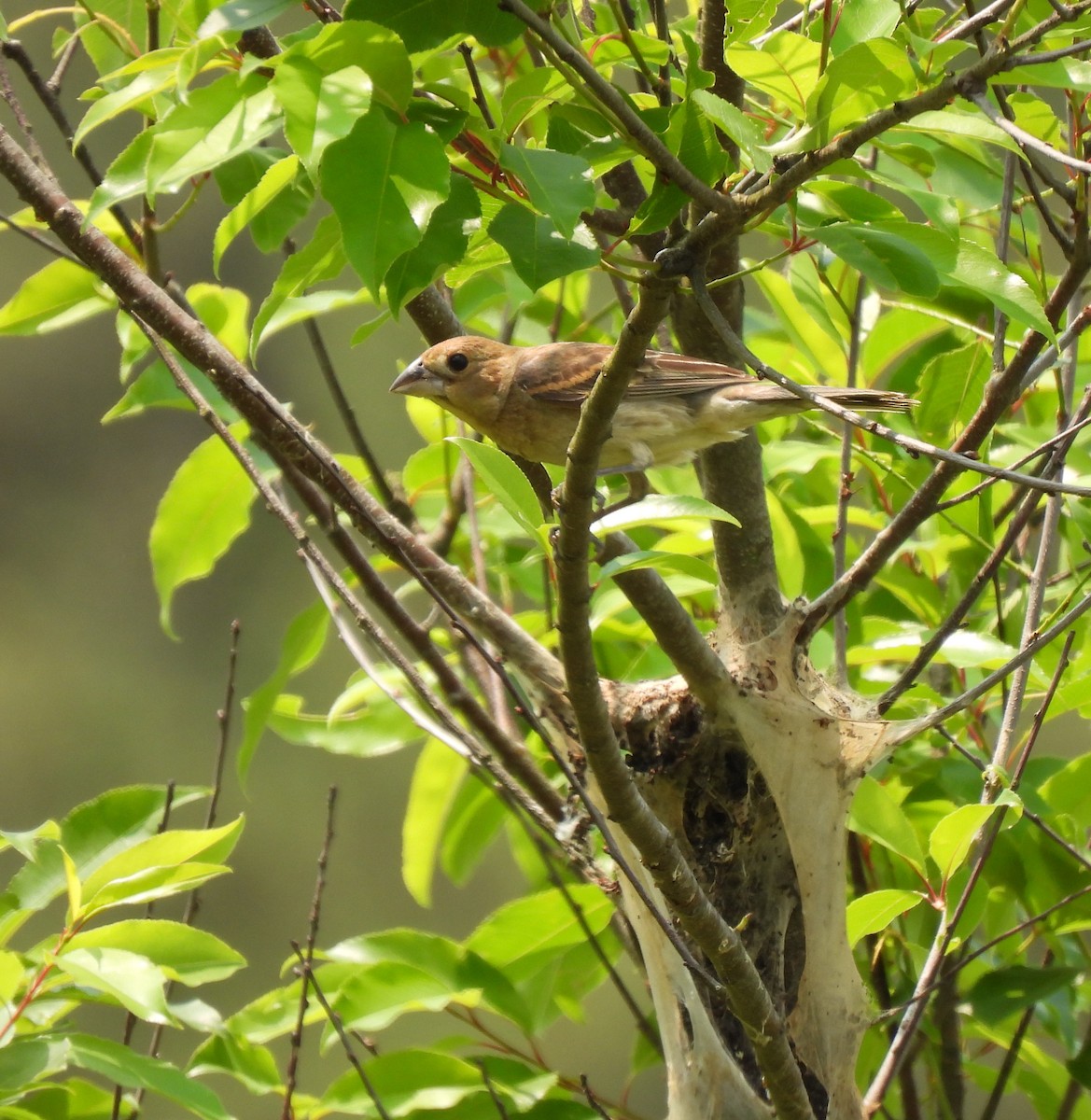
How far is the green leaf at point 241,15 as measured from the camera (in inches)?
47.3

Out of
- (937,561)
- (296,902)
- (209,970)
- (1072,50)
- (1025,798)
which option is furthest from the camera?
(296,902)

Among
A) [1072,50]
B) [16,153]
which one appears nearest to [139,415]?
[16,153]

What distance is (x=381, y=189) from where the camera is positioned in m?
1.25

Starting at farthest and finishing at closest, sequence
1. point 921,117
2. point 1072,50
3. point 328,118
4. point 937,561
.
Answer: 1. point 937,561
2. point 921,117
3. point 1072,50
4. point 328,118

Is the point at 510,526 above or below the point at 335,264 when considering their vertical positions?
below

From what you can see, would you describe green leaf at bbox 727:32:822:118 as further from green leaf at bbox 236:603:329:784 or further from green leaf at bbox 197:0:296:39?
green leaf at bbox 236:603:329:784

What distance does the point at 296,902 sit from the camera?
7.70 metres

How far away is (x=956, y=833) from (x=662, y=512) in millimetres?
780

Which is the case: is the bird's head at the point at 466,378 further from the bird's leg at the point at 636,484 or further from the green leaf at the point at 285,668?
the green leaf at the point at 285,668

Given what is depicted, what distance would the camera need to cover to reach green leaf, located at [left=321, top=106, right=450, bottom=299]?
1232 millimetres

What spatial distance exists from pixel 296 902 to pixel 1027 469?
19.1 feet

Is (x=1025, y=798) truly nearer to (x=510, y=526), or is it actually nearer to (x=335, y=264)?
(x=510, y=526)

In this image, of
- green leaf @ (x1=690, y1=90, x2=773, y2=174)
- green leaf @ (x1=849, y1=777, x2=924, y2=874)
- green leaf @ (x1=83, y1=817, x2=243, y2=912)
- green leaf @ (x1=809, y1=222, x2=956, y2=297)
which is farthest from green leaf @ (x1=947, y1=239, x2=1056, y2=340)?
green leaf @ (x1=83, y1=817, x2=243, y2=912)

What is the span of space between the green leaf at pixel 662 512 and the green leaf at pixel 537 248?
470mm
